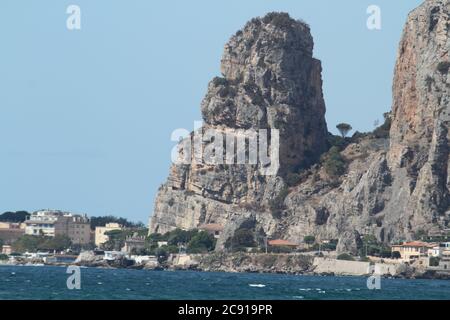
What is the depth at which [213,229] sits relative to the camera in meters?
192

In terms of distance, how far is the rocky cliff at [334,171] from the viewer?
174m

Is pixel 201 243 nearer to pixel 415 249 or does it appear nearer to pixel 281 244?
pixel 281 244

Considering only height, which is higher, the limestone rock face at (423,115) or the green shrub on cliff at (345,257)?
the limestone rock face at (423,115)

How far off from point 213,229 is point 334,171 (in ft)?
57.8

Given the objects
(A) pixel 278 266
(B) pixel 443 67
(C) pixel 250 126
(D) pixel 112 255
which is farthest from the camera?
(C) pixel 250 126

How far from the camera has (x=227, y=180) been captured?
195 meters

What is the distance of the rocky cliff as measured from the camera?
173750 mm

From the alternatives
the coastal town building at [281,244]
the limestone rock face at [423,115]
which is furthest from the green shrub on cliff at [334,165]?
the coastal town building at [281,244]

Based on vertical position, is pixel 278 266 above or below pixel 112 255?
below

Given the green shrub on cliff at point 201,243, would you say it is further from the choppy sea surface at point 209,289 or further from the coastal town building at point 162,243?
the choppy sea surface at point 209,289

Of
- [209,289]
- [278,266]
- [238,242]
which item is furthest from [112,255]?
[209,289]

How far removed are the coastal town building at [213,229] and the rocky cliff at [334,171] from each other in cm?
192

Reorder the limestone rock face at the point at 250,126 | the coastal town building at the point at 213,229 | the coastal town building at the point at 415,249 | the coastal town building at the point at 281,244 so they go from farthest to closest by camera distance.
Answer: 1. the limestone rock face at the point at 250,126
2. the coastal town building at the point at 213,229
3. the coastal town building at the point at 281,244
4. the coastal town building at the point at 415,249
